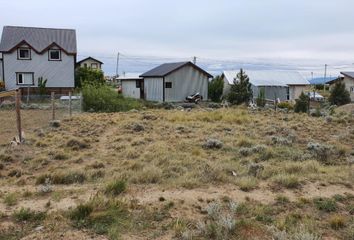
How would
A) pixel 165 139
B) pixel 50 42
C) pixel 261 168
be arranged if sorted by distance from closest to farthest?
pixel 261 168, pixel 165 139, pixel 50 42

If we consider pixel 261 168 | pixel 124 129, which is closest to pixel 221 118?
pixel 124 129

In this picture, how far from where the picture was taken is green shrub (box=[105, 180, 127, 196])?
22.3ft

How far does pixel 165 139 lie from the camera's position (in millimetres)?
13945

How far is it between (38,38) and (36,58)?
2341 millimetres

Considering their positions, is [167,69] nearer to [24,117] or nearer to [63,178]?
[24,117]

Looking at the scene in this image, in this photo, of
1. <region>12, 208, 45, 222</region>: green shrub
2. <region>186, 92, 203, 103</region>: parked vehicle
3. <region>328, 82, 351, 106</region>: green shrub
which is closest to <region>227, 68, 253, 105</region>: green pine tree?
<region>186, 92, 203, 103</region>: parked vehicle

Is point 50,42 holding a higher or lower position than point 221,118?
higher

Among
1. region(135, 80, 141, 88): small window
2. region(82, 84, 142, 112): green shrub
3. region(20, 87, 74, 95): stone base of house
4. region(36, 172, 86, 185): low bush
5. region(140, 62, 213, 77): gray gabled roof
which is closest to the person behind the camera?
region(36, 172, 86, 185): low bush

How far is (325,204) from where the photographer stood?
6.60m

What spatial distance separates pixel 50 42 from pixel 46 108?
683 inches

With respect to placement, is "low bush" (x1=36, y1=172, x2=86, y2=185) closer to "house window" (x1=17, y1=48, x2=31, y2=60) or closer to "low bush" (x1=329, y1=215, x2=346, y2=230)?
"low bush" (x1=329, y1=215, x2=346, y2=230)

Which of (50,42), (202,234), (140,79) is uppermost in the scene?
(50,42)

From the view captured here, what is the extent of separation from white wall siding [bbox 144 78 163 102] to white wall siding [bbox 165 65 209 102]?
2.35ft

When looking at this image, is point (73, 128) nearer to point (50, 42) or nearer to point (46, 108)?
point (46, 108)
